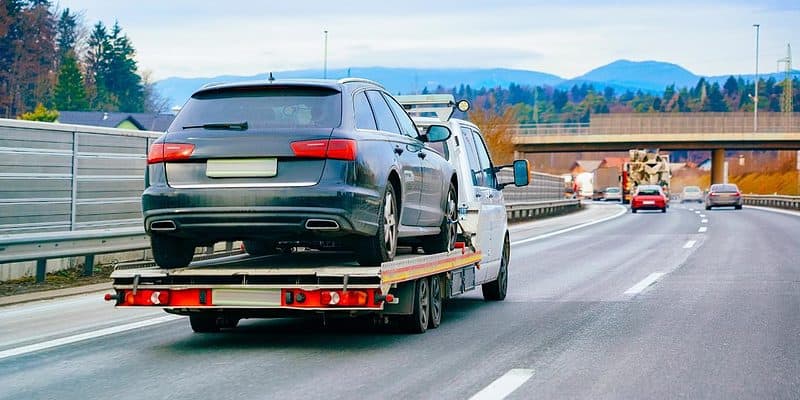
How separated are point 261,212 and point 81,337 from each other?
229 centimetres

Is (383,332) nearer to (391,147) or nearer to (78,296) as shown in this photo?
(391,147)

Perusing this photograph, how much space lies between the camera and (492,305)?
12.9 meters

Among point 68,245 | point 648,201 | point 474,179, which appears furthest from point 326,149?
point 648,201

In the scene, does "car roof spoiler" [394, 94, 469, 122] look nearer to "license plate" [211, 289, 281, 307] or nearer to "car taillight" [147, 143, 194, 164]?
"car taillight" [147, 143, 194, 164]

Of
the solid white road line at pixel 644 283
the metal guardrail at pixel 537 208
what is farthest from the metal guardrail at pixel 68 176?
the metal guardrail at pixel 537 208

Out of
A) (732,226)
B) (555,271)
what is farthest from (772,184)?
(555,271)

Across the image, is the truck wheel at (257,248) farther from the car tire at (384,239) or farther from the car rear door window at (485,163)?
the car rear door window at (485,163)

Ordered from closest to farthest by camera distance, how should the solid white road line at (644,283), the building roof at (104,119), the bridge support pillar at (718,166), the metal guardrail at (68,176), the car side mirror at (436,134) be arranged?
the car side mirror at (436,134) → the metal guardrail at (68,176) → the solid white road line at (644,283) → the building roof at (104,119) → the bridge support pillar at (718,166)

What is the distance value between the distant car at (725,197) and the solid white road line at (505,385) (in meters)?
54.4

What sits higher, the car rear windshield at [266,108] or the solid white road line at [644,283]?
the car rear windshield at [266,108]

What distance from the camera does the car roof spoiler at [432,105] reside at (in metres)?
13.7

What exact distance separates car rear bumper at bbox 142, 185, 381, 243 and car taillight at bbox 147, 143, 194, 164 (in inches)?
8.8

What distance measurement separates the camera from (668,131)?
92188 mm

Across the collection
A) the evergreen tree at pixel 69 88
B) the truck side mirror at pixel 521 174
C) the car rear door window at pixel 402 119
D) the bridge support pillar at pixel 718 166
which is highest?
the evergreen tree at pixel 69 88
